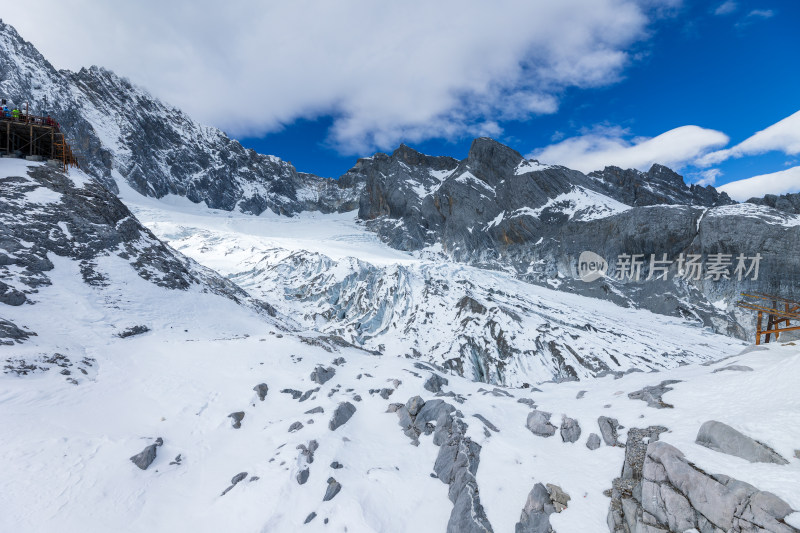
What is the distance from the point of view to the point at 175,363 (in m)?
17.1

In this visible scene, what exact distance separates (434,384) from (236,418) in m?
8.11

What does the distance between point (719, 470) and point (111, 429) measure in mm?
16988

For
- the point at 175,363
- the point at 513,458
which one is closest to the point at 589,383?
the point at 513,458

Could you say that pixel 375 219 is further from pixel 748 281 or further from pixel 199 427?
pixel 199 427

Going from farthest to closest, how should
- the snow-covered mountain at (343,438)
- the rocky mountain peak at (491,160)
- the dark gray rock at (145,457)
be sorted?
the rocky mountain peak at (491,160)
the dark gray rock at (145,457)
the snow-covered mountain at (343,438)

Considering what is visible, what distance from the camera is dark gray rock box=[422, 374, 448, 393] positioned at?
1509 cm

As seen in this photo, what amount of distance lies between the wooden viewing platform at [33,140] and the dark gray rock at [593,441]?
45.7 meters

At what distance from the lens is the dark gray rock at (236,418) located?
13.2 metres

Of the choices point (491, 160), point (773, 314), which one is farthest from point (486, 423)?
point (491, 160)

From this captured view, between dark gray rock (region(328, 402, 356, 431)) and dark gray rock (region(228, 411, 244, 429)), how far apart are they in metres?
3.66

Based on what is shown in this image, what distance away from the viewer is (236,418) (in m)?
13.4

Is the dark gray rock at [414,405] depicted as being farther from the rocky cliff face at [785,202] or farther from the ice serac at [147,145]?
the rocky cliff face at [785,202]

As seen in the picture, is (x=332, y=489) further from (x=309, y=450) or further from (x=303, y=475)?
(x=309, y=450)

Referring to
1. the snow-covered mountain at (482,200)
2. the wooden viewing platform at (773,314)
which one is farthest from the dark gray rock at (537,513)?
the snow-covered mountain at (482,200)
